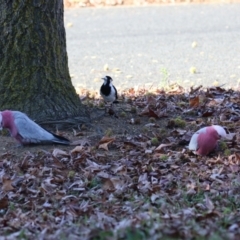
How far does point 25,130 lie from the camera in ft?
19.5

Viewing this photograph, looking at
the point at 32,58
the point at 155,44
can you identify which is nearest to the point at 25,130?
the point at 32,58

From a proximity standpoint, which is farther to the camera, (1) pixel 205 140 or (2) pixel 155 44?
(2) pixel 155 44

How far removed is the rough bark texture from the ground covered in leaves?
35cm

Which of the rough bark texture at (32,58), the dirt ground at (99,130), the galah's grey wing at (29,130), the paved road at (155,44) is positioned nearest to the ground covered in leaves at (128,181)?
the dirt ground at (99,130)

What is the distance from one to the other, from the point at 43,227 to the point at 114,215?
507mm

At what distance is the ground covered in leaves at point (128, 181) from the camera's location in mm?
3920

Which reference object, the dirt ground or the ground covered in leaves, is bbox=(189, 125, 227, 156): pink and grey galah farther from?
the dirt ground

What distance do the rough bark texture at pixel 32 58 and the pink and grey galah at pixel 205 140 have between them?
1428 millimetres

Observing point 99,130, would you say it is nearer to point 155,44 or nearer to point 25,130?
point 25,130

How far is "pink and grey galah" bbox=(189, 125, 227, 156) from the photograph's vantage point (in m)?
5.71

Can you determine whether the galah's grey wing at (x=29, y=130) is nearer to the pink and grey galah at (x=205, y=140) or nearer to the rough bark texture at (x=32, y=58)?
the rough bark texture at (x=32, y=58)

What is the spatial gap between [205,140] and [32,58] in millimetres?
1874

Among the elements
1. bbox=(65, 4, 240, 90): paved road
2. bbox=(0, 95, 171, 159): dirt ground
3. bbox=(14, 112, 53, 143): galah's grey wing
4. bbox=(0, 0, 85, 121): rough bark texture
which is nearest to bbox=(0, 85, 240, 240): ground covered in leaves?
bbox=(0, 95, 171, 159): dirt ground

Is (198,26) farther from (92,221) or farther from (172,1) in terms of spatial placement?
(92,221)
